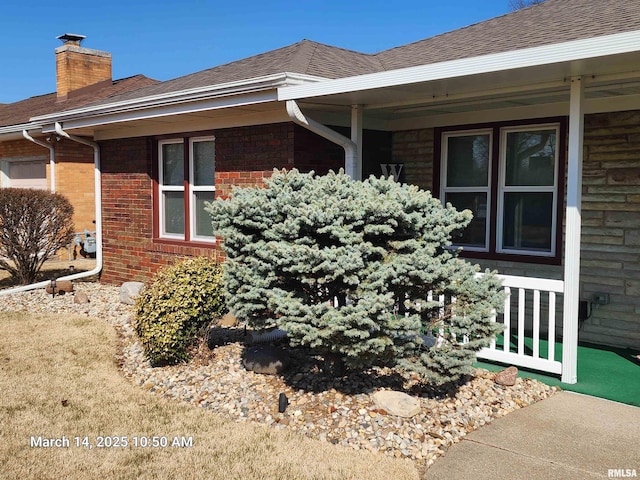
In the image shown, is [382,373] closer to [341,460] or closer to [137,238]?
[341,460]

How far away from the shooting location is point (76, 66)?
53.5ft

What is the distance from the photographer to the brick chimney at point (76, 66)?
1600 cm

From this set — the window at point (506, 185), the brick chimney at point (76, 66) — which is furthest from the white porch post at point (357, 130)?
the brick chimney at point (76, 66)

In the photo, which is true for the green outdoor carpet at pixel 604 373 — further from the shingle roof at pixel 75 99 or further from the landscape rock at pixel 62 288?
the shingle roof at pixel 75 99

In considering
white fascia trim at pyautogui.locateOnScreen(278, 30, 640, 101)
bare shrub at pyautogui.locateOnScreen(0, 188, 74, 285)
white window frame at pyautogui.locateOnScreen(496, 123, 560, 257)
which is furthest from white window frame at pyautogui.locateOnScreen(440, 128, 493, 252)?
bare shrub at pyautogui.locateOnScreen(0, 188, 74, 285)

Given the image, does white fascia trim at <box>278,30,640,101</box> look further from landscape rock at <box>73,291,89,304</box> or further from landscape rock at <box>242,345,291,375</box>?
landscape rock at <box>73,291,89,304</box>

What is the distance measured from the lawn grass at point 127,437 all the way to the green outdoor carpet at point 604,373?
2.13m

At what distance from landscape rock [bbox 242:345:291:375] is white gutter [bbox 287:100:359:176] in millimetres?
2205

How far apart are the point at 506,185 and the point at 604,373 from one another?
255 centimetres

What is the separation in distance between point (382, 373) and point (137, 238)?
584 centimetres

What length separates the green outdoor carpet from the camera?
5138mm

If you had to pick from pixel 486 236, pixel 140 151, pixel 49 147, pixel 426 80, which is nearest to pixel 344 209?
pixel 426 80

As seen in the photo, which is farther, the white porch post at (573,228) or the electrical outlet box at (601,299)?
the electrical outlet box at (601,299)

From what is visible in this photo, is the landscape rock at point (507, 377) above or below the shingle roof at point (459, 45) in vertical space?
below
